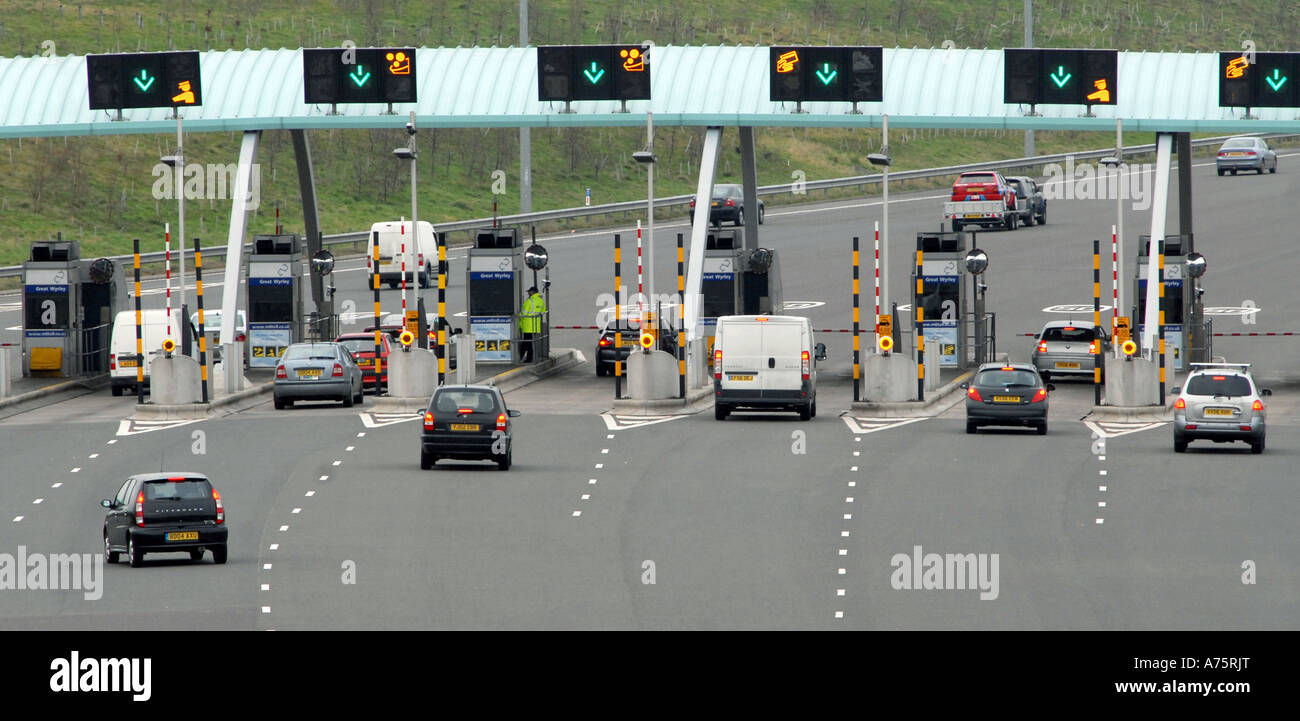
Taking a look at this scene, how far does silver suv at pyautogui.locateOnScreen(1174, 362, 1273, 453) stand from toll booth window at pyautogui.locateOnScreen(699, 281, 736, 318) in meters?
15.3

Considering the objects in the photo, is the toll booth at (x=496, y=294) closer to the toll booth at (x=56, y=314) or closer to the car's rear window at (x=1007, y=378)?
the toll booth at (x=56, y=314)

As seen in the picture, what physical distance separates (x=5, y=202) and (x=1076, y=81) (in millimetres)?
39674

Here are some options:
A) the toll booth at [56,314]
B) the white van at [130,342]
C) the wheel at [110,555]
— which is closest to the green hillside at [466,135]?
the toll booth at [56,314]

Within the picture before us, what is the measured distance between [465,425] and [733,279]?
55.2 feet

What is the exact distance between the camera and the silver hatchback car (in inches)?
1795

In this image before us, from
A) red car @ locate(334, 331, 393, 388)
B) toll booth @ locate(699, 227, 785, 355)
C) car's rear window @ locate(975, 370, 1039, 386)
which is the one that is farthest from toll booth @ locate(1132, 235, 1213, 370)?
red car @ locate(334, 331, 393, 388)

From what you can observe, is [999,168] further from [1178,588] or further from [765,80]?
[1178,588]

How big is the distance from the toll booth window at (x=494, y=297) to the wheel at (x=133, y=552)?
24.3m

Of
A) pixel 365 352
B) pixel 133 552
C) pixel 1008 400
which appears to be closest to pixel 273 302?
pixel 365 352

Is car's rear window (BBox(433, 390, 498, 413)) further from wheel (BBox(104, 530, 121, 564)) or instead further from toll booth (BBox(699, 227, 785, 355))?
toll booth (BBox(699, 227, 785, 355))

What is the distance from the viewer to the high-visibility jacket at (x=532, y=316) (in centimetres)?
4800
